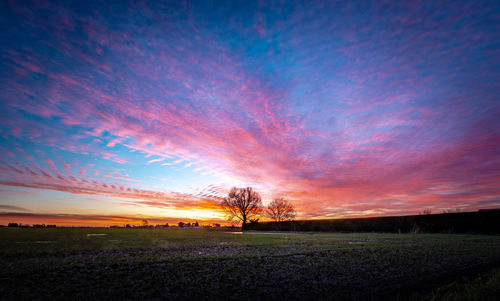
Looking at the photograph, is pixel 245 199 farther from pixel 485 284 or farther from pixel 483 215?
pixel 485 284

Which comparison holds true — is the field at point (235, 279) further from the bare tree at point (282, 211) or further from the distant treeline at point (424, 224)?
the bare tree at point (282, 211)

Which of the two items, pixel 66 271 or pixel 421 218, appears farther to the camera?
pixel 421 218

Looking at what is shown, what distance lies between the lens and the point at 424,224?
2572cm

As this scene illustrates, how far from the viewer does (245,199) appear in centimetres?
6078

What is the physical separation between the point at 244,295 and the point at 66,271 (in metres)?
3.60

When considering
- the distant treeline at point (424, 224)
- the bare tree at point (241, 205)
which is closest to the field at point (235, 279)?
the distant treeline at point (424, 224)

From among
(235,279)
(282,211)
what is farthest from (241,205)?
(235,279)

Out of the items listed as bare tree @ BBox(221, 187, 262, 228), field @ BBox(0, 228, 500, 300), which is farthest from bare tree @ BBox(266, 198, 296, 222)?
field @ BBox(0, 228, 500, 300)

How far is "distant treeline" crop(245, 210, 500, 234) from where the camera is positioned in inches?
849

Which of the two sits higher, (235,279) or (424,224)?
(235,279)

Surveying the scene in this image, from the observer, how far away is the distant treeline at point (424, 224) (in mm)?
21562

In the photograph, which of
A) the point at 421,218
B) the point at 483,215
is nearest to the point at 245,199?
the point at 421,218

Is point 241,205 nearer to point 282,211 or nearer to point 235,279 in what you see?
point 282,211

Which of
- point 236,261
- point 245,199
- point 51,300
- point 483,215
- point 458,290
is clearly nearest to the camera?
point 51,300
